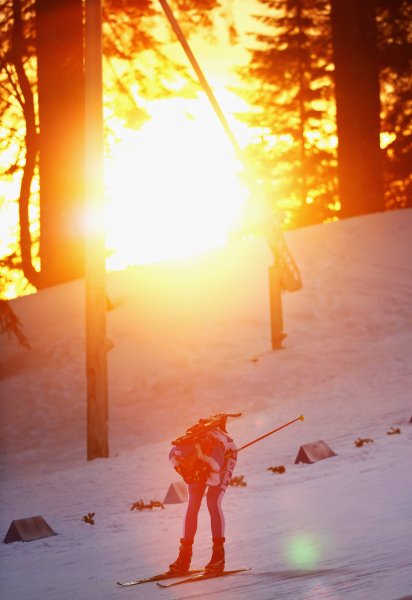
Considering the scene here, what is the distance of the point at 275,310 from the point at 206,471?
484 inches

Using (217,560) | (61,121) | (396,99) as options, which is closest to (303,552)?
(217,560)

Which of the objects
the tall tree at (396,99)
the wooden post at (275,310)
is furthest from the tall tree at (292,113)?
the wooden post at (275,310)

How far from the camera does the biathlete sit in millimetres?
8023

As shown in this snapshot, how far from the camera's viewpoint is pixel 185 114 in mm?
28219

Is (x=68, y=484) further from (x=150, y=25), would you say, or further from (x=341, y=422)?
(x=150, y=25)

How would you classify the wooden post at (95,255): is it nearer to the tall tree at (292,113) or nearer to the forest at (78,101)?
the forest at (78,101)

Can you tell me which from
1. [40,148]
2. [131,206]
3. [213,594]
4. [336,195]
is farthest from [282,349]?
[336,195]

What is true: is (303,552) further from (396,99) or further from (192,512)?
(396,99)

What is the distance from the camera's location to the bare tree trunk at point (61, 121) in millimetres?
25500

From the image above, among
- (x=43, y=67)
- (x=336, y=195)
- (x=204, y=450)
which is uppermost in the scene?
(x=204, y=450)

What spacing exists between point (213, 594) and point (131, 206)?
30355mm

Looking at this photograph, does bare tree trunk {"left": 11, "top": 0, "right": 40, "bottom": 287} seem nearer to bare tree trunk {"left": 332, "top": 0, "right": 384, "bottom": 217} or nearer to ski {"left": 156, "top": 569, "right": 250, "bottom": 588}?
bare tree trunk {"left": 332, "top": 0, "right": 384, "bottom": 217}

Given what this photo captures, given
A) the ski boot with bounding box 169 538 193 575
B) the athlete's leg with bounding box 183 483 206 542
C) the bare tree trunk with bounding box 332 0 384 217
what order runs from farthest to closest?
the bare tree trunk with bounding box 332 0 384 217 < the athlete's leg with bounding box 183 483 206 542 < the ski boot with bounding box 169 538 193 575

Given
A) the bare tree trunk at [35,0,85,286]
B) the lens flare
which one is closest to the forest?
the bare tree trunk at [35,0,85,286]
